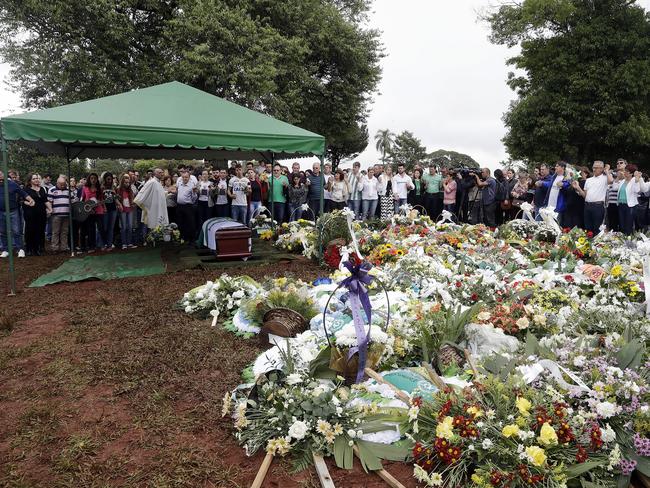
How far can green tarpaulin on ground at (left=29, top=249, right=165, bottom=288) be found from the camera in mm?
7652

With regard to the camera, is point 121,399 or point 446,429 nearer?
point 446,429

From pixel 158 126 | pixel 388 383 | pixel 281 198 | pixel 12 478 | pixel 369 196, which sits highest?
pixel 158 126

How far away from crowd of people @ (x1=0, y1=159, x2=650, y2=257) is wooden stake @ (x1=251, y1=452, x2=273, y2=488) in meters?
6.73

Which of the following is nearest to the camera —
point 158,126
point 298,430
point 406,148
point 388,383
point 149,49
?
point 298,430

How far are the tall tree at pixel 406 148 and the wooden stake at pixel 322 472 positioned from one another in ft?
192

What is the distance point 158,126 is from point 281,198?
16.4 ft

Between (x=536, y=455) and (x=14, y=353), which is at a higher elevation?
(x=536, y=455)

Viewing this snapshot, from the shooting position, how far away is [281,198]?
40.2 ft

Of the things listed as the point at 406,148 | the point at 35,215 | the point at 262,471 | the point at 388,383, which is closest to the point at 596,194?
the point at 388,383

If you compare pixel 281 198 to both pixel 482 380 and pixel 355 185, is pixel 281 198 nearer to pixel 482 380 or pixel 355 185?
pixel 355 185

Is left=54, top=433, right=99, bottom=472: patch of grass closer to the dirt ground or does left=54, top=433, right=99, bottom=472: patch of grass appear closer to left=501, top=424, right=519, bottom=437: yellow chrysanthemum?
the dirt ground

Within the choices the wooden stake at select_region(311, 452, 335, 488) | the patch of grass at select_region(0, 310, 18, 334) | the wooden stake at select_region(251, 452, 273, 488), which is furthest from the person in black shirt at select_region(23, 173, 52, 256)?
the wooden stake at select_region(311, 452, 335, 488)

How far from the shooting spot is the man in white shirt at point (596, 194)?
9820 mm

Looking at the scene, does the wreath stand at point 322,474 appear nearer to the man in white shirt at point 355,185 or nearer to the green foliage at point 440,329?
the green foliage at point 440,329
